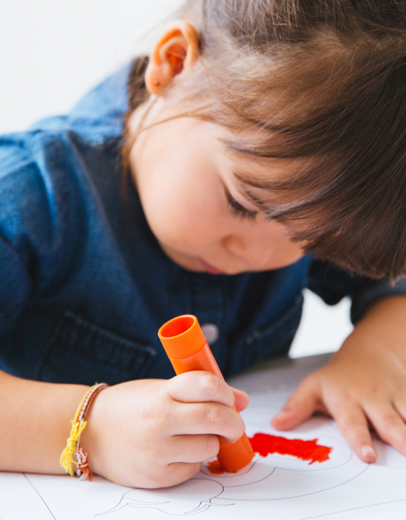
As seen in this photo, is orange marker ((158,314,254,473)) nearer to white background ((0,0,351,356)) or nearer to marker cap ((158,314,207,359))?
marker cap ((158,314,207,359))

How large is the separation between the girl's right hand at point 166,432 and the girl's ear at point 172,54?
27cm

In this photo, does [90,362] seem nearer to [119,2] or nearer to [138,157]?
[138,157]

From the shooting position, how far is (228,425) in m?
0.32

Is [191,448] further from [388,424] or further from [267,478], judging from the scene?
[388,424]

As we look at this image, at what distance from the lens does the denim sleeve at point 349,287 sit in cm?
59

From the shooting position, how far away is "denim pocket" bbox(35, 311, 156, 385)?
1.67 ft

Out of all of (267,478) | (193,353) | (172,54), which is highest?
(172,54)

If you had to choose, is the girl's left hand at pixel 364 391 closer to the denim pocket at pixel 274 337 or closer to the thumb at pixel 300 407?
the thumb at pixel 300 407

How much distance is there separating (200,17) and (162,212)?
0.17 metres

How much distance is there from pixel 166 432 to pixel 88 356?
0.22 meters

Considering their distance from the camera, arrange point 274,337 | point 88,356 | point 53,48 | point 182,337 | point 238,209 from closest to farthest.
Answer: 1. point 182,337
2. point 238,209
3. point 88,356
4. point 274,337
5. point 53,48

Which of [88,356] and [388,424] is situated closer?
[388,424]

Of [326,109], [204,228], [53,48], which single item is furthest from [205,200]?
[53,48]

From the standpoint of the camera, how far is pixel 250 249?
1.43ft
